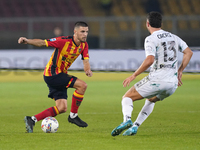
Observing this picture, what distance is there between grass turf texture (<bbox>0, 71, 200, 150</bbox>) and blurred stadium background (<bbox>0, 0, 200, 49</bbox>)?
409cm

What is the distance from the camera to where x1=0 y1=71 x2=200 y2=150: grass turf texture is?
518 centimetres

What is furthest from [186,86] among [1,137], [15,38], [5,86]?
[1,137]

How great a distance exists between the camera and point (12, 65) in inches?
669

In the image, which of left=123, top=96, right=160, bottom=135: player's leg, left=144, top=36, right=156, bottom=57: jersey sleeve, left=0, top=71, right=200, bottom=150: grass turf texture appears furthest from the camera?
left=123, top=96, right=160, bottom=135: player's leg

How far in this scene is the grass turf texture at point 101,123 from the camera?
5180 mm

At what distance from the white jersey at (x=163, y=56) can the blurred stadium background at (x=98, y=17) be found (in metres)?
12.0

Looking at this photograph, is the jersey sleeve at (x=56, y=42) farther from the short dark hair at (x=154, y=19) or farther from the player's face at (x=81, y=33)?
the short dark hair at (x=154, y=19)

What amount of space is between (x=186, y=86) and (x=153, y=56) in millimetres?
10524

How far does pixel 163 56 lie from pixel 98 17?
60.3ft

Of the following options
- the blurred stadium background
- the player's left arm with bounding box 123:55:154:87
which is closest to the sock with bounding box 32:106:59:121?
the player's left arm with bounding box 123:55:154:87

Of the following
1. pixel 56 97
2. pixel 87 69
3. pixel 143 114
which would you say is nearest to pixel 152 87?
pixel 143 114

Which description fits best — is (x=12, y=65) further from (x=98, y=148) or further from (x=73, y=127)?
(x=98, y=148)

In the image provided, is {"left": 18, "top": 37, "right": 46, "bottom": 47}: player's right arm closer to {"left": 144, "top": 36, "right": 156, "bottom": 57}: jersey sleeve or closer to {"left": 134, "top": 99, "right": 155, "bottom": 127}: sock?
{"left": 144, "top": 36, "right": 156, "bottom": 57}: jersey sleeve

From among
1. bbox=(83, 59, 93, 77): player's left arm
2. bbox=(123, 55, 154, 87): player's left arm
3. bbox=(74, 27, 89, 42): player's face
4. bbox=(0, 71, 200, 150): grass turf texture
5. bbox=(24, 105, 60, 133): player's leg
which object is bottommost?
bbox=(0, 71, 200, 150): grass turf texture
